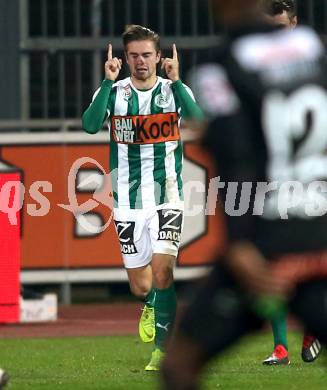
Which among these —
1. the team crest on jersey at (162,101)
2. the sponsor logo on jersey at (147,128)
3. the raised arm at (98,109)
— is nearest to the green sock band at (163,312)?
the sponsor logo on jersey at (147,128)

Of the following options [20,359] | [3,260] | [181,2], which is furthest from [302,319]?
[181,2]

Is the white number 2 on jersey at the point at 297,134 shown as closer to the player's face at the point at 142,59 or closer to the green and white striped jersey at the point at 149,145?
the green and white striped jersey at the point at 149,145

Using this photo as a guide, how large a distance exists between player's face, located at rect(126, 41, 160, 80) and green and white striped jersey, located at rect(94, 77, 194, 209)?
0.17 meters

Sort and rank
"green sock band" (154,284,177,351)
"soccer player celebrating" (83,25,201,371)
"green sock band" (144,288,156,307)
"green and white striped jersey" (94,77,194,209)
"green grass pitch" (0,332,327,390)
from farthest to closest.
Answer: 1. "green sock band" (144,288,156,307)
2. "green and white striped jersey" (94,77,194,209)
3. "soccer player celebrating" (83,25,201,371)
4. "green sock band" (154,284,177,351)
5. "green grass pitch" (0,332,327,390)

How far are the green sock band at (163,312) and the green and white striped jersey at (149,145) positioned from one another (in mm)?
753

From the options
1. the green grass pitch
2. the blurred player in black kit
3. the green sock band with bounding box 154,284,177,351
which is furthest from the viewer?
the green sock band with bounding box 154,284,177,351

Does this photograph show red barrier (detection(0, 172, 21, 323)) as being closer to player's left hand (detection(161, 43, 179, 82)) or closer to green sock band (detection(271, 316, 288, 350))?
player's left hand (detection(161, 43, 179, 82))

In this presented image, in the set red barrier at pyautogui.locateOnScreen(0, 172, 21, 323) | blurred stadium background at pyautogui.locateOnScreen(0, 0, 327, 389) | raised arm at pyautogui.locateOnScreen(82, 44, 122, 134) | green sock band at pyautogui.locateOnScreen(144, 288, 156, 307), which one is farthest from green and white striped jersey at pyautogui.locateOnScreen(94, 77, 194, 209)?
red barrier at pyautogui.locateOnScreen(0, 172, 21, 323)

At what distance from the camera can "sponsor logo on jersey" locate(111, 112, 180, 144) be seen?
465 inches

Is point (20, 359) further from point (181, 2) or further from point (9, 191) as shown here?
point (181, 2)

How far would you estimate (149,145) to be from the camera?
11.8m

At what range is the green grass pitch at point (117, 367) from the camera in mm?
10141

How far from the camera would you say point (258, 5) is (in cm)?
576

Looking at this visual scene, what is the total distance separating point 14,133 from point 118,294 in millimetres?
2525
